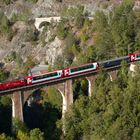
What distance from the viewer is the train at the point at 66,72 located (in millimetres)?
53219

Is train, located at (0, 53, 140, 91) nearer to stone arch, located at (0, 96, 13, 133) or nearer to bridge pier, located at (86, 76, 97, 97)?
bridge pier, located at (86, 76, 97, 97)

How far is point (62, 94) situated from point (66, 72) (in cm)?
265

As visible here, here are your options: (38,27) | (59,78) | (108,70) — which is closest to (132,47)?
(108,70)

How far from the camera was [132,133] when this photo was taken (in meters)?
52.1

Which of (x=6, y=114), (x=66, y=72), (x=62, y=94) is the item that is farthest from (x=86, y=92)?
(x=6, y=114)

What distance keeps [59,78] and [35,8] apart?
3510 centimetres

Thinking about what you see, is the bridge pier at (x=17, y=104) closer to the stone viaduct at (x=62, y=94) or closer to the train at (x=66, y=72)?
the stone viaduct at (x=62, y=94)

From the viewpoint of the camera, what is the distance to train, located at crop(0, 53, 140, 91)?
53.2 meters

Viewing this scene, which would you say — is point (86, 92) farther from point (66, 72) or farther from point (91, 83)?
point (66, 72)

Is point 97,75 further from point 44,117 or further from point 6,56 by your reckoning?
point 6,56

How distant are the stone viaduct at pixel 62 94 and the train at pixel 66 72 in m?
0.90

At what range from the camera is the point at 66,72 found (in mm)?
56750

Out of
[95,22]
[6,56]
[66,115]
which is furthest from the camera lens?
[6,56]

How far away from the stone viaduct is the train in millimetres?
903
